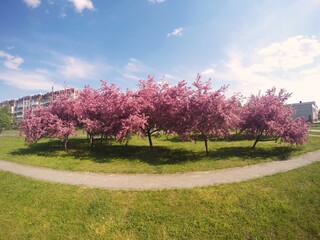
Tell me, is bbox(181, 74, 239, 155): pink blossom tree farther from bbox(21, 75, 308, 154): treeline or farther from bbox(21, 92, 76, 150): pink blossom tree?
bbox(21, 92, 76, 150): pink blossom tree

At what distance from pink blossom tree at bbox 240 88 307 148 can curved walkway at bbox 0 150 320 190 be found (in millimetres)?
3078

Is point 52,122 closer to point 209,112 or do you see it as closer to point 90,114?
point 90,114

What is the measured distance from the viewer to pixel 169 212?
761cm

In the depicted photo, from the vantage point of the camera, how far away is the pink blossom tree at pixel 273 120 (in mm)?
15672

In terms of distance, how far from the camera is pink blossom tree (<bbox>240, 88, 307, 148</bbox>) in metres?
15.7

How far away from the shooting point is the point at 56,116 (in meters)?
18.0

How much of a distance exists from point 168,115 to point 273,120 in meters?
7.54

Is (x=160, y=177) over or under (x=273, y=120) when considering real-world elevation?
under

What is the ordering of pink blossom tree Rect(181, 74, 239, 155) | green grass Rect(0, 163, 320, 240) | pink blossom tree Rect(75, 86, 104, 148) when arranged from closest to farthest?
green grass Rect(0, 163, 320, 240) < pink blossom tree Rect(181, 74, 239, 155) < pink blossom tree Rect(75, 86, 104, 148)

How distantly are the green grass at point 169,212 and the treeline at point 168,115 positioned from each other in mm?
6378

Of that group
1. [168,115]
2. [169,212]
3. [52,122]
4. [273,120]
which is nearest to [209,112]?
[168,115]

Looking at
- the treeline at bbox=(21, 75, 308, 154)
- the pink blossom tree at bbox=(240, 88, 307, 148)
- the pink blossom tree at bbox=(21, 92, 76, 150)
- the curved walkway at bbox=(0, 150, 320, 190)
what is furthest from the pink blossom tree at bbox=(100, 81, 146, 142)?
the pink blossom tree at bbox=(240, 88, 307, 148)

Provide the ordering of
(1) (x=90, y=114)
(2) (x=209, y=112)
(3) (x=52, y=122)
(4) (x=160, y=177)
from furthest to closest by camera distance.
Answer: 1. (1) (x=90, y=114)
2. (3) (x=52, y=122)
3. (2) (x=209, y=112)
4. (4) (x=160, y=177)

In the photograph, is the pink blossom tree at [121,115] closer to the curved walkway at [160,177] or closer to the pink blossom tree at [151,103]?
the pink blossom tree at [151,103]
